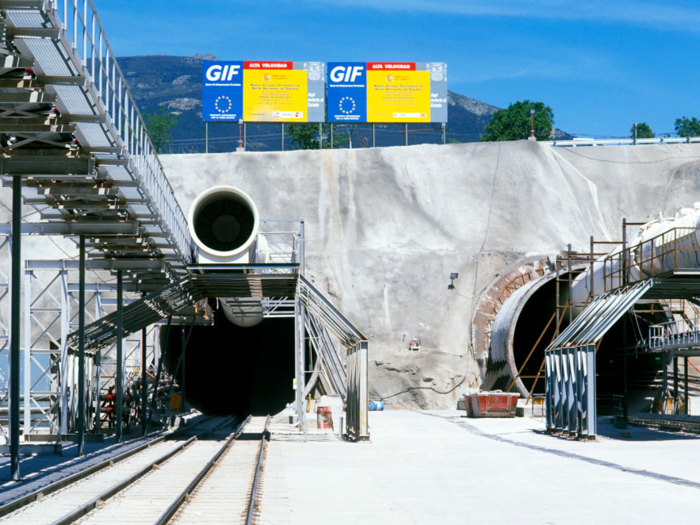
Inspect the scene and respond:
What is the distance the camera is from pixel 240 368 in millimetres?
57156

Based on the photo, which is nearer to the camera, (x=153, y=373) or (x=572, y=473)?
(x=572, y=473)

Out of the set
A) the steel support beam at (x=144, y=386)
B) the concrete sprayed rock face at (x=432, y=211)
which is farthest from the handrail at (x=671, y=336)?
the steel support beam at (x=144, y=386)

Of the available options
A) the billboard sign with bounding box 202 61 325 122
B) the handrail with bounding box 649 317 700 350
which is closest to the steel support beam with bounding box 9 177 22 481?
the handrail with bounding box 649 317 700 350

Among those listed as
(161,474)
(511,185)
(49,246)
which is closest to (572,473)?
(161,474)

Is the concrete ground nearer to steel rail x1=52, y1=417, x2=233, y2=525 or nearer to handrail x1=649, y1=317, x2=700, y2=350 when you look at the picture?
steel rail x1=52, y1=417, x2=233, y2=525

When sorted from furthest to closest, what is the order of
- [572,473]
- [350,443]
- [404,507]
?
[350,443], [572,473], [404,507]

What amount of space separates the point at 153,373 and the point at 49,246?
45.9ft

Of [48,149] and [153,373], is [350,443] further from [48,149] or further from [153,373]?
[153,373]

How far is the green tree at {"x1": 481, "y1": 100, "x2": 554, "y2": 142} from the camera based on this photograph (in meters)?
124

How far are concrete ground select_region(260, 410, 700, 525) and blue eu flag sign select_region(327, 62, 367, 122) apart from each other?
2865 cm

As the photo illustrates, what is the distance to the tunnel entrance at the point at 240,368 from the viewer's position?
175ft

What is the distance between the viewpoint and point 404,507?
13.3 m

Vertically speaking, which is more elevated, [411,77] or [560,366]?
[411,77]

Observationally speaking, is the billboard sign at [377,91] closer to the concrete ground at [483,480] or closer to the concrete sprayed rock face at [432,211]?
the concrete sprayed rock face at [432,211]
